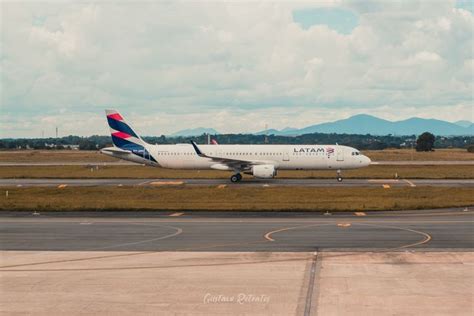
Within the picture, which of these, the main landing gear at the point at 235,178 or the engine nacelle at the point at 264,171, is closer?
the engine nacelle at the point at 264,171

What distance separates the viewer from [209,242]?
2669 centimetres

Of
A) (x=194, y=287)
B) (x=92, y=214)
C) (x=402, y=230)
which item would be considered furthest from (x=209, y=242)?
(x=92, y=214)

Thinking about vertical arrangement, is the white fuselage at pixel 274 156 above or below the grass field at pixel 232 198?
above

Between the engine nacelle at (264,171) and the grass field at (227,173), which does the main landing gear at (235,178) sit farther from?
the grass field at (227,173)

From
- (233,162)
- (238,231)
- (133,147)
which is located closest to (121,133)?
(133,147)

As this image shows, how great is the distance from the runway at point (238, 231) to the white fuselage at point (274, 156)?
84.9 ft

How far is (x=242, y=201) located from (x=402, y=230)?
16810 millimetres

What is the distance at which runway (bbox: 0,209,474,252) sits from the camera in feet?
84.2

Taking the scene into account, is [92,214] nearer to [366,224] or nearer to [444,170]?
[366,224]

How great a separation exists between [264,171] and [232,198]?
46.6ft

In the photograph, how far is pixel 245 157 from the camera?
63.3m

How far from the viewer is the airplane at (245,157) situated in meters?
62.9

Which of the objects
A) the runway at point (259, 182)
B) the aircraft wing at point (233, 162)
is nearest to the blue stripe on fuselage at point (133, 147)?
the runway at point (259, 182)

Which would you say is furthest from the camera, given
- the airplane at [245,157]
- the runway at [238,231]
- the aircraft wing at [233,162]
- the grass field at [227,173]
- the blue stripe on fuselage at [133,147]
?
the grass field at [227,173]
